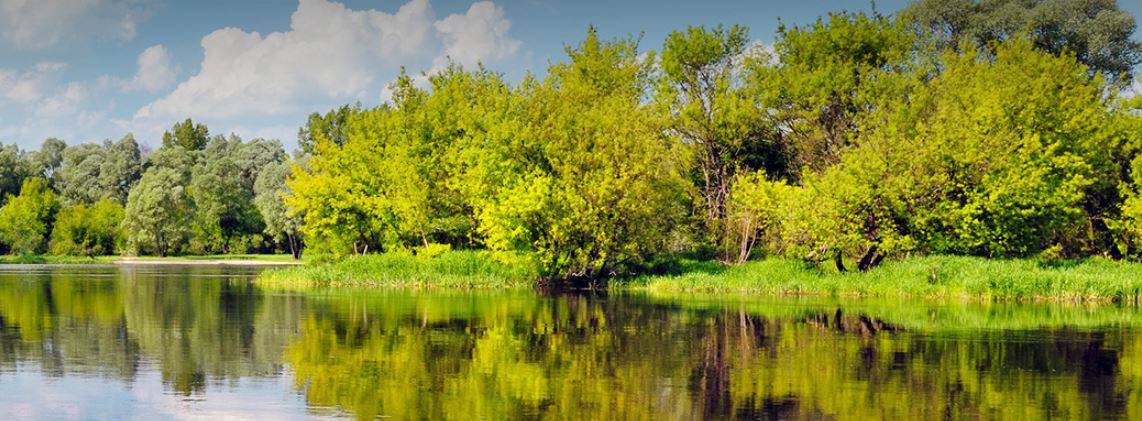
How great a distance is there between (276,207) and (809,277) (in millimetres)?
86095

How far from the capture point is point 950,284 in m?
50.0

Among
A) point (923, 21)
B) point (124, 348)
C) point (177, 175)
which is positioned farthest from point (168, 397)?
point (177, 175)

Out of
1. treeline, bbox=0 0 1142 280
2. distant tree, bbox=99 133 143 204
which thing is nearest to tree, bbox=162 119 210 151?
distant tree, bbox=99 133 143 204

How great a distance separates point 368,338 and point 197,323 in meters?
9.14

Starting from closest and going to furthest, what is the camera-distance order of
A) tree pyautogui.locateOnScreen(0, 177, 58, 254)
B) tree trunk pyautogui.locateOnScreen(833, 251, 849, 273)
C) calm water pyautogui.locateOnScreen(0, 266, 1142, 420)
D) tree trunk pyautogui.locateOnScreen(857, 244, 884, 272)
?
calm water pyautogui.locateOnScreen(0, 266, 1142, 420)
tree trunk pyautogui.locateOnScreen(857, 244, 884, 272)
tree trunk pyautogui.locateOnScreen(833, 251, 849, 273)
tree pyautogui.locateOnScreen(0, 177, 58, 254)

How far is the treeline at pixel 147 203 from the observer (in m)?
124

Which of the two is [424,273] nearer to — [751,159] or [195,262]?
[751,159]

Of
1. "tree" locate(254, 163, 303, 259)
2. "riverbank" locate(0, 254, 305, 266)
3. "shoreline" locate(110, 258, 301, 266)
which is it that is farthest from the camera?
"tree" locate(254, 163, 303, 259)

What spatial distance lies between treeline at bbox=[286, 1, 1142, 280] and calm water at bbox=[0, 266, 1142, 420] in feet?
42.7

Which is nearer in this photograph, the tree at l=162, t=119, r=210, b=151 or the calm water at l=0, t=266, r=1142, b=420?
the calm water at l=0, t=266, r=1142, b=420

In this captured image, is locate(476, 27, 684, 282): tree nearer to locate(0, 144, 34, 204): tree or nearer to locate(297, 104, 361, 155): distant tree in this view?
locate(297, 104, 361, 155): distant tree

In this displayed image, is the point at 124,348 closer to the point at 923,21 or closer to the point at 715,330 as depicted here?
the point at 715,330

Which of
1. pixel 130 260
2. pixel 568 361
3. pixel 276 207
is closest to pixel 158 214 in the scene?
pixel 130 260

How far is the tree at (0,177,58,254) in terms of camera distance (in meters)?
124
